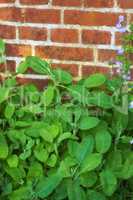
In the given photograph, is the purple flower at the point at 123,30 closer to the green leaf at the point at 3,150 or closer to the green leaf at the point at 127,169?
the green leaf at the point at 127,169

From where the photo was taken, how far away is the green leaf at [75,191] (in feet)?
7.93

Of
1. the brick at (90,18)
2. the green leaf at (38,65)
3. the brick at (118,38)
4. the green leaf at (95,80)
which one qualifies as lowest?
the green leaf at (95,80)

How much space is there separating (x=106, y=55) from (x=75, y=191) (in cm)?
68

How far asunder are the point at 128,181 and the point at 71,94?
48cm

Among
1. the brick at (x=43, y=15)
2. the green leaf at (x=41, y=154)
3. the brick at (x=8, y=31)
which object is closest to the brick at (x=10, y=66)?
the brick at (x=8, y=31)

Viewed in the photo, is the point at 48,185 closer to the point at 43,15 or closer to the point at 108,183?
the point at 108,183

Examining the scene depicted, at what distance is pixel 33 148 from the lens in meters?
2.58

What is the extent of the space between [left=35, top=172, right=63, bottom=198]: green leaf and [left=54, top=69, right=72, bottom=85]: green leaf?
45cm

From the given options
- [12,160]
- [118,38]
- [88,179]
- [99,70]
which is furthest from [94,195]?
[118,38]

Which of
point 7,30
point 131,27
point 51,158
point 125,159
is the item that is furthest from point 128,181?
point 7,30

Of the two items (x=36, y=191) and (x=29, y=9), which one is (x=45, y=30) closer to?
(x=29, y=9)

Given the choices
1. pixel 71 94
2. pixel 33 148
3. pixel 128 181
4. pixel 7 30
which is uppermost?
pixel 7 30

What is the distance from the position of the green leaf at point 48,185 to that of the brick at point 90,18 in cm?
73

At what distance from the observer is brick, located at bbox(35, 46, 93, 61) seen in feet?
8.95
